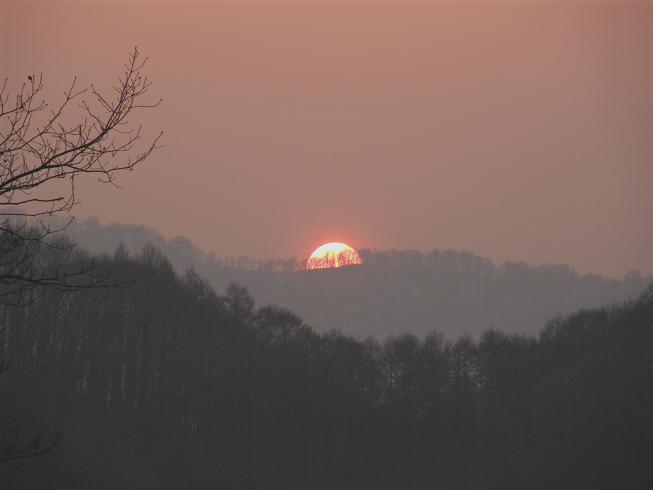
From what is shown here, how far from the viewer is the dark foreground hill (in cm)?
7488

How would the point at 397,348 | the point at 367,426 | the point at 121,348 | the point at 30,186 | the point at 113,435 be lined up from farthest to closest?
1. the point at 397,348
2. the point at 367,426
3. the point at 121,348
4. the point at 113,435
5. the point at 30,186

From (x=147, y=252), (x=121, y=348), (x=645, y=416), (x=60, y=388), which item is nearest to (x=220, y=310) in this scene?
(x=147, y=252)

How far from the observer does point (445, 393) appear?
95.0 metres

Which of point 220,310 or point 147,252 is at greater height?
point 147,252

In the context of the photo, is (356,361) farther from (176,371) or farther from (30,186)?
(30,186)

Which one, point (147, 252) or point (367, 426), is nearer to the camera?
point (367, 426)

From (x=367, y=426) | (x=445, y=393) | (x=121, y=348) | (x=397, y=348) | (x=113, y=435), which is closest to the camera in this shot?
(x=113, y=435)

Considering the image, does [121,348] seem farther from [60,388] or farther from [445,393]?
[445,393]

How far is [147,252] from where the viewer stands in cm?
10738

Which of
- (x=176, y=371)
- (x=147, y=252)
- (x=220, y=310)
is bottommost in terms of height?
(x=176, y=371)

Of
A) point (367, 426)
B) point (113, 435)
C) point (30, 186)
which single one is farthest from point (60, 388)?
point (30, 186)

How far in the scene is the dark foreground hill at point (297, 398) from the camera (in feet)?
246

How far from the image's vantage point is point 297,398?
296ft

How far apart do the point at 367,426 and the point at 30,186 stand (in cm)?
7809
